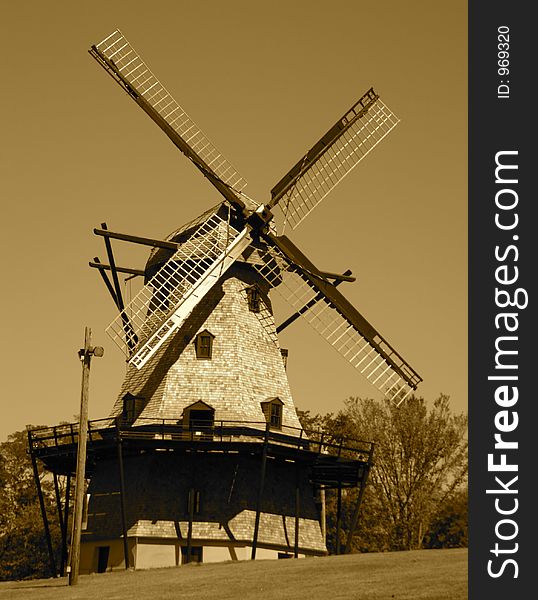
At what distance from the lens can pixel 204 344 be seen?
41719 millimetres

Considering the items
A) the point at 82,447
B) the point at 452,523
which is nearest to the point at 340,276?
the point at 82,447

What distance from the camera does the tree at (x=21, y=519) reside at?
62406 millimetres

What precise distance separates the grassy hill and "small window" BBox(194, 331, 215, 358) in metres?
7.90

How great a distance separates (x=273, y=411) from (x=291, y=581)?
1202 centimetres

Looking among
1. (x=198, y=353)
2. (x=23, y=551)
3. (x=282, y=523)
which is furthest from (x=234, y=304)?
(x=23, y=551)

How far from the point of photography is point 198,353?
41.5 m

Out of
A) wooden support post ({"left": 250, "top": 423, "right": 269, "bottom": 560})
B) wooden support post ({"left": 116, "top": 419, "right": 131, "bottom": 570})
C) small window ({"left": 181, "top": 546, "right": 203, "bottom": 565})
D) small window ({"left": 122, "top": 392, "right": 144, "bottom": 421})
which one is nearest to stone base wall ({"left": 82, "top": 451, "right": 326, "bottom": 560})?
small window ({"left": 181, "top": 546, "right": 203, "bottom": 565})

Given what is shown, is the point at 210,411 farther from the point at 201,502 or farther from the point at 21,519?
the point at 21,519

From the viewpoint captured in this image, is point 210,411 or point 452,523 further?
point 452,523

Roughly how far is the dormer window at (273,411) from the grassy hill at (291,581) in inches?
229

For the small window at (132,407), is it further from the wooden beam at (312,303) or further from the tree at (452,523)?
the tree at (452,523)

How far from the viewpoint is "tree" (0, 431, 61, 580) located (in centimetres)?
6241

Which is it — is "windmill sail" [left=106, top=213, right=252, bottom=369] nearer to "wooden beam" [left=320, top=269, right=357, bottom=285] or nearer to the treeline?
"wooden beam" [left=320, top=269, right=357, bottom=285]

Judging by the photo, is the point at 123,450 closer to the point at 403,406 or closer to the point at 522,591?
the point at 522,591
